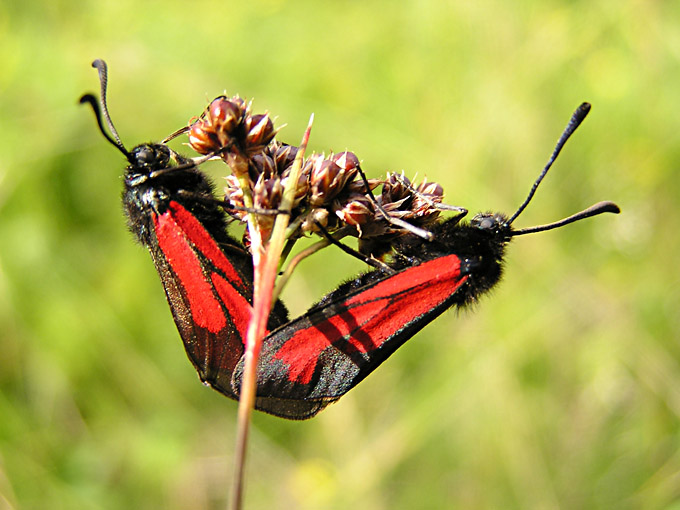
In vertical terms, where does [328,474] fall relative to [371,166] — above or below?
below

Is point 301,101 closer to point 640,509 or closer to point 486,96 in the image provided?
point 486,96

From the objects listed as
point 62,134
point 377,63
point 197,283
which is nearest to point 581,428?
point 197,283

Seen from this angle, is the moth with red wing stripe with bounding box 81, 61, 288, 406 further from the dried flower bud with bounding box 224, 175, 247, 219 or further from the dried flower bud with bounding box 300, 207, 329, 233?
the dried flower bud with bounding box 300, 207, 329, 233

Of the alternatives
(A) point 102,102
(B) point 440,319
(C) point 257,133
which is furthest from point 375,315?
(B) point 440,319

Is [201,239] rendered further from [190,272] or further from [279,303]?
[279,303]

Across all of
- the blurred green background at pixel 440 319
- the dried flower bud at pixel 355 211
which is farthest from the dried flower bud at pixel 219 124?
the blurred green background at pixel 440 319

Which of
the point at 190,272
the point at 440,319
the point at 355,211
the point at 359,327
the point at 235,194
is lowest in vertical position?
the point at 359,327
